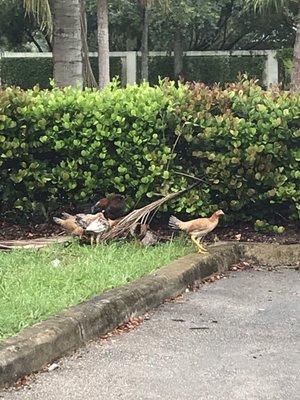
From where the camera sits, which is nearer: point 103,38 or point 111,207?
point 111,207

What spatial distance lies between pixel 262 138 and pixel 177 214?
4.31 feet

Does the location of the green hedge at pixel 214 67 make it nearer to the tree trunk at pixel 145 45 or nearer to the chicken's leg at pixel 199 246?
the tree trunk at pixel 145 45

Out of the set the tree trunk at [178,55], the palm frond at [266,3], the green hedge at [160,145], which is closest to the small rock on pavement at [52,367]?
the green hedge at [160,145]

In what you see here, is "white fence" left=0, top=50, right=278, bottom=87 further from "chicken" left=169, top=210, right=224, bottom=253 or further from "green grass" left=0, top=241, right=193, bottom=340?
"green grass" left=0, top=241, right=193, bottom=340

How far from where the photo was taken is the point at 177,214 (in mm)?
8250

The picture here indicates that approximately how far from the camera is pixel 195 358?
469cm

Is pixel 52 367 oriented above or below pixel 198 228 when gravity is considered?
below

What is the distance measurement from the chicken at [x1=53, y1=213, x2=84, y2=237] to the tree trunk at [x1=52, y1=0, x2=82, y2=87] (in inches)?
116

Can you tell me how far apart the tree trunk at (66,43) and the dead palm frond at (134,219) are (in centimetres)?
298

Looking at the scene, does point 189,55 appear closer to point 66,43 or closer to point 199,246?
point 66,43

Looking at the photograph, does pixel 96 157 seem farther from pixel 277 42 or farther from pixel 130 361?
pixel 277 42

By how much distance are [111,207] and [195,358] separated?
3.49 metres

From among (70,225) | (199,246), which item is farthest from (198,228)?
(70,225)

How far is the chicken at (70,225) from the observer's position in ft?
24.9
